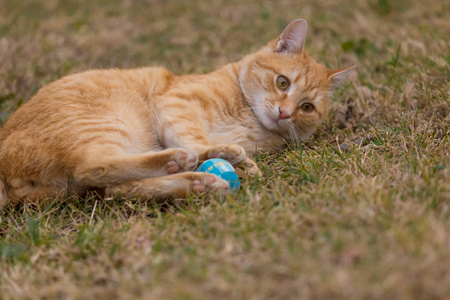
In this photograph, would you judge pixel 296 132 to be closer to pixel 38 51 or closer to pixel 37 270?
pixel 37 270

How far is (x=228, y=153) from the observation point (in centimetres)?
306

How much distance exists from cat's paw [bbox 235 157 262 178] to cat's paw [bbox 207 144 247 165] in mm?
45

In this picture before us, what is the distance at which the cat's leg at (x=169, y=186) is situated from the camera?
2.83 meters

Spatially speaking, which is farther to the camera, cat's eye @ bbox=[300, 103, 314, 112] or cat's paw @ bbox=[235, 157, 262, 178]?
cat's eye @ bbox=[300, 103, 314, 112]

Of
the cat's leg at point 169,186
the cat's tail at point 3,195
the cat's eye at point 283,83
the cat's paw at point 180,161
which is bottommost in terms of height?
the cat's tail at point 3,195

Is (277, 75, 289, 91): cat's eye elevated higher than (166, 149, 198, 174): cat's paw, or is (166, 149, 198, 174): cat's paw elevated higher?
(277, 75, 289, 91): cat's eye

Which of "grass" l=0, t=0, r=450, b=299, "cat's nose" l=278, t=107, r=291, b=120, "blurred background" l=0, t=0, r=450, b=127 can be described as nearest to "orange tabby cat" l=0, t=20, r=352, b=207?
"cat's nose" l=278, t=107, r=291, b=120

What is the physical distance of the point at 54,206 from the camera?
117 inches

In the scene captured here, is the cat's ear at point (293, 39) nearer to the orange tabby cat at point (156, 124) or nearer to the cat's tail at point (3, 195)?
the orange tabby cat at point (156, 124)

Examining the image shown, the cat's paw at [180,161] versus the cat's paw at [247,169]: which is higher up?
the cat's paw at [180,161]

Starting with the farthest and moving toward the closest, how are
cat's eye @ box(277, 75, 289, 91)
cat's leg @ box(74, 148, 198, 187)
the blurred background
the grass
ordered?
the blurred background < cat's eye @ box(277, 75, 289, 91) < cat's leg @ box(74, 148, 198, 187) < the grass

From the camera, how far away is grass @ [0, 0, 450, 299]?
189cm

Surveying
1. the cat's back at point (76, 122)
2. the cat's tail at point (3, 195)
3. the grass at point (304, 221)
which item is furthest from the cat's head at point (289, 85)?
the cat's tail at point (3, 195)

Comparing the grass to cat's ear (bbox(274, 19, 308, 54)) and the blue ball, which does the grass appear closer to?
the blue ball
